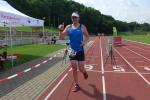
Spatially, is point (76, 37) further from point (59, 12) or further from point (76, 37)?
point (59, 12)

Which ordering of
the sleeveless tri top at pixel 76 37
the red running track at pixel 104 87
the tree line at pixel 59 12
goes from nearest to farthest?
the red running track at pixel 104 87
the sleeveless tri top at pixel 76 37
the tree line at pixel 59 12

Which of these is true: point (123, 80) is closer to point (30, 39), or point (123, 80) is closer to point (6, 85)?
point (6, 85)

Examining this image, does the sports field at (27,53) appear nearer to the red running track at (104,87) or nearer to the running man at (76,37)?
the red running track at (104,87)

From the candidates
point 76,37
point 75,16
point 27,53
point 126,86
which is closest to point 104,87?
point 126,86

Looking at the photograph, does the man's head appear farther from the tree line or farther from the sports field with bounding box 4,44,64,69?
the tree line

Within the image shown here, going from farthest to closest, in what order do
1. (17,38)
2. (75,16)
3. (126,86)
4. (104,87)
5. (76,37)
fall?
1. (17,38)
2. (126,86)
3. (104,87)
4. (76,37)
5. (75,16)

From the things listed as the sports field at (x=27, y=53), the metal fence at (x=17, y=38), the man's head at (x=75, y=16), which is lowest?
the sports field at (x=27, y=53)

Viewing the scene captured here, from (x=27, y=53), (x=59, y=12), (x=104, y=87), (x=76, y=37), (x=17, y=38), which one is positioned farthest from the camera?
(x=59, y=12)

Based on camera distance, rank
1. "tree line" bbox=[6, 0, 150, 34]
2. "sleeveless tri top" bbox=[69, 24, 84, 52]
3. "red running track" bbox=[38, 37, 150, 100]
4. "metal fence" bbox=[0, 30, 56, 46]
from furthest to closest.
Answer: "tree line" bbox=[6, 0, 150, 34]
"metal fence" bbox=[0, 30, 56, 46]
"sleeveless tri top" bbox=[69, 24, 84, 52]
"red running track" bbox=[38, 37, 150, 100]

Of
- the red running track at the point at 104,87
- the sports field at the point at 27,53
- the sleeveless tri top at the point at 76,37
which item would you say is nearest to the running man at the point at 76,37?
the sleeveless tri top at the point at 76,37

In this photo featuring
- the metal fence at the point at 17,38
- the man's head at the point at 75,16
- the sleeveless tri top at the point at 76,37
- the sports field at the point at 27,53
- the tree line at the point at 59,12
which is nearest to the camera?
the man's head at the point at 75,16

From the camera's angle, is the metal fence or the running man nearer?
the running man

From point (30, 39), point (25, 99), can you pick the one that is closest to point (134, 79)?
point (25, 99)

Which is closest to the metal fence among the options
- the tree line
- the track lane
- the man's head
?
the track lane
